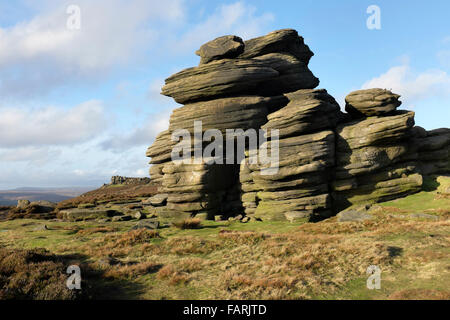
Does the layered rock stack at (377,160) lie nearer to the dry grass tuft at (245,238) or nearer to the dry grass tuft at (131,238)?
the dry grass tuft at (245,238)

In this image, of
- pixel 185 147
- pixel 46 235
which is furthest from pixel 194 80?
pixel 46 235

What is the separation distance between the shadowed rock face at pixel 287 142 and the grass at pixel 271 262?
8.16m

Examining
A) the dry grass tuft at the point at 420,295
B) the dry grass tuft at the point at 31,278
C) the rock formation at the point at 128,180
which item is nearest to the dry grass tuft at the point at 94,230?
the dry grass tuft at the point at 31,278

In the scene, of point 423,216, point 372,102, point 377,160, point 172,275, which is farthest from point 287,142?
point 172,275

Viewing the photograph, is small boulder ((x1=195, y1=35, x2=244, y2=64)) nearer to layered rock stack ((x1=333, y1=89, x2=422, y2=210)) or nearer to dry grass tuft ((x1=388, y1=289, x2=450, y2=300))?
layered rock stack ((x1=333, y1=89, x2=422, y2=210))

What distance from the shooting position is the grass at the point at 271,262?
1212cm
